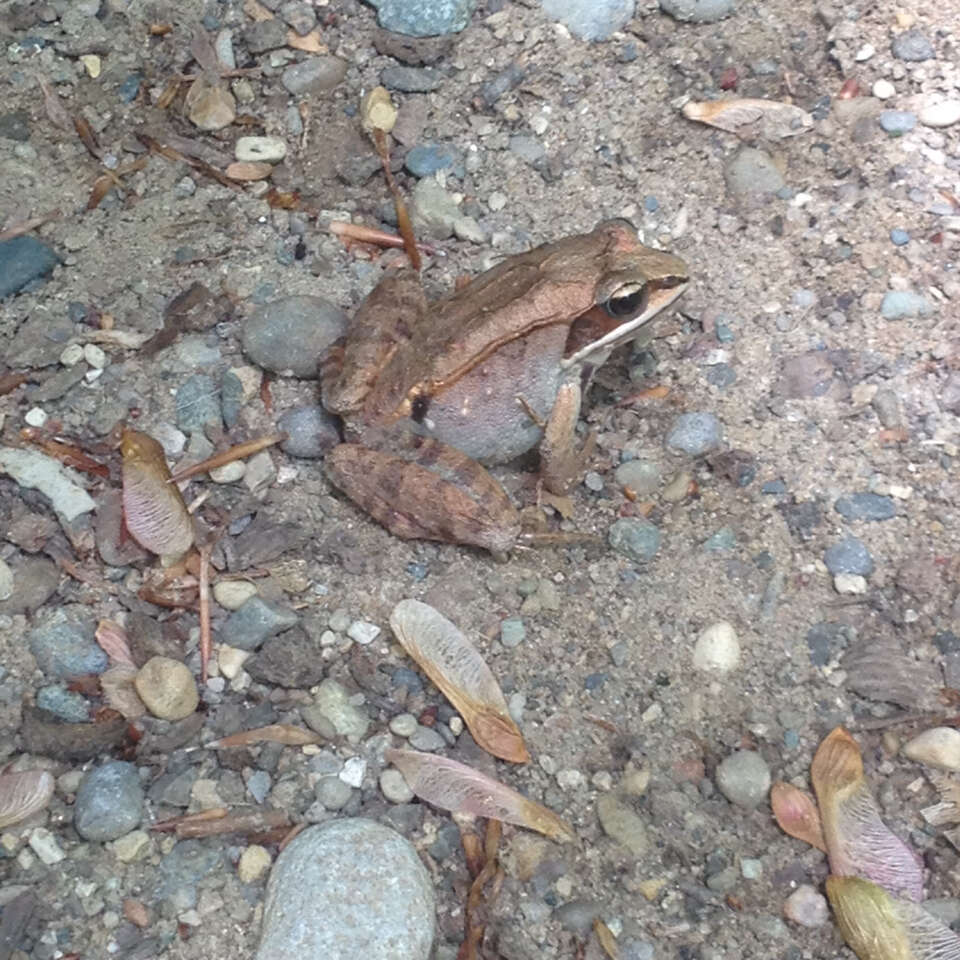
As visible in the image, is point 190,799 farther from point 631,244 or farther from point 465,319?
point 631,244

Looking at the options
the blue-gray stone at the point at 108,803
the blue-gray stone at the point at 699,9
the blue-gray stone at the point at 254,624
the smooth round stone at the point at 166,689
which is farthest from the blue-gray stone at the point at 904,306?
the blue-gray stone at the point at 108,803

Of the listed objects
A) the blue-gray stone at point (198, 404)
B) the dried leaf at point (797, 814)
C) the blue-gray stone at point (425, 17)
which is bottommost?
the dried leaf at point (797, 814)

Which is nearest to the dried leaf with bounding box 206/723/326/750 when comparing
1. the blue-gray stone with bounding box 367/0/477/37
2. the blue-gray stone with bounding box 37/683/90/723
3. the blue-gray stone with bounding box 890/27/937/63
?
the blue-gray stone with bounding box 37/683/90/723

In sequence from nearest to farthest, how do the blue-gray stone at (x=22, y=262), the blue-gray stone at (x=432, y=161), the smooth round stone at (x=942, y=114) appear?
the blue-gray stone at (x=22, y=262), the smooth round stone at (x=942, y=114), the blue-gray stone at (x=432, y=161)

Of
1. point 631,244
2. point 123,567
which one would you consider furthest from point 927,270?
point 123,567

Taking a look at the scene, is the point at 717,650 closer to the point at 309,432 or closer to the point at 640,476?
the point at 640,476

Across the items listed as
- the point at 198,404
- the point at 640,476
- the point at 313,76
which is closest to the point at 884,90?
the point at 640,476

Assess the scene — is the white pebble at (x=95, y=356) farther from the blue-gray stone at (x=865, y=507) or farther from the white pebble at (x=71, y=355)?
the blue-gray stone at (x=865, y=507)

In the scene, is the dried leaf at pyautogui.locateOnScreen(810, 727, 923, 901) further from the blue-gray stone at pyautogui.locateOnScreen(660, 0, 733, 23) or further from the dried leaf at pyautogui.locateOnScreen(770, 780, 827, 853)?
the blue-gray stone at pyautogui.locateOnScreen(660, 0, 733, 23)

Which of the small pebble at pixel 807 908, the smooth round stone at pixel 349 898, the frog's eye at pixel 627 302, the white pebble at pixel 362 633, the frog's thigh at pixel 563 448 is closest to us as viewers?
the smooth round stone at pixel 349 898
